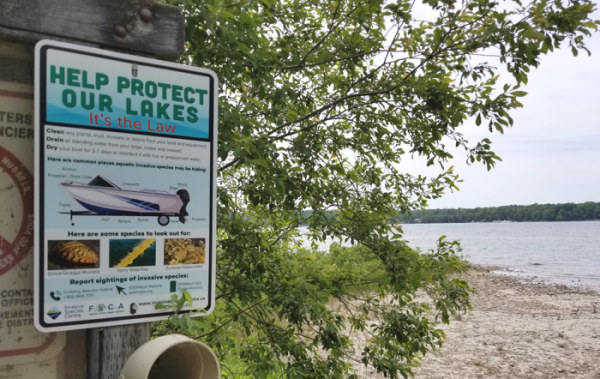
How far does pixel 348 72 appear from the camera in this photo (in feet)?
14.1

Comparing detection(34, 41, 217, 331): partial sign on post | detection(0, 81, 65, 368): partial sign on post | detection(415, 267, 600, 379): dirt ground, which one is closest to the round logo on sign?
detection(0, 81, 65, 368): partial sign on post

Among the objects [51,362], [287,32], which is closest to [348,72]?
[287,32]

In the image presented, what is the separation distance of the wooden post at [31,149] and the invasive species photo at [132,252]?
0.76ft

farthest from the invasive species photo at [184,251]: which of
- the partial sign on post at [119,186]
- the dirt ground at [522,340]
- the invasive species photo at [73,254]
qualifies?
the dirt ground at [522,340]

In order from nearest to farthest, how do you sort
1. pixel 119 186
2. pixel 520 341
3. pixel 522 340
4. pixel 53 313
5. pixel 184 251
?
1. pixel 53 313
2. pixel 119 186
3. pixel 184 251
4. pixel 520 341
5. pixel 522 340

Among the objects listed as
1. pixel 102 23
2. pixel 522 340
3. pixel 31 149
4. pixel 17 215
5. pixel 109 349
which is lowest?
pixel 522 340

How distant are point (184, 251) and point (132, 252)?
191 millimetres

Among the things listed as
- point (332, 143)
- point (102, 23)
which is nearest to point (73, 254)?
point (102, 23)

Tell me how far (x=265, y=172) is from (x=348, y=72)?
148 centimetres

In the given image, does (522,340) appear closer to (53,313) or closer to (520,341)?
(520,341)

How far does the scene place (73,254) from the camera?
1.59 meters

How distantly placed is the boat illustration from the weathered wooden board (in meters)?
0.48

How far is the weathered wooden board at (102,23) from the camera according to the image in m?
1.60

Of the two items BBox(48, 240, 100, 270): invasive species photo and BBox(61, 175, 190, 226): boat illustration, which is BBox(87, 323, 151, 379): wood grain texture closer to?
BBox(48, 240, 100, 270): invasive species photo
